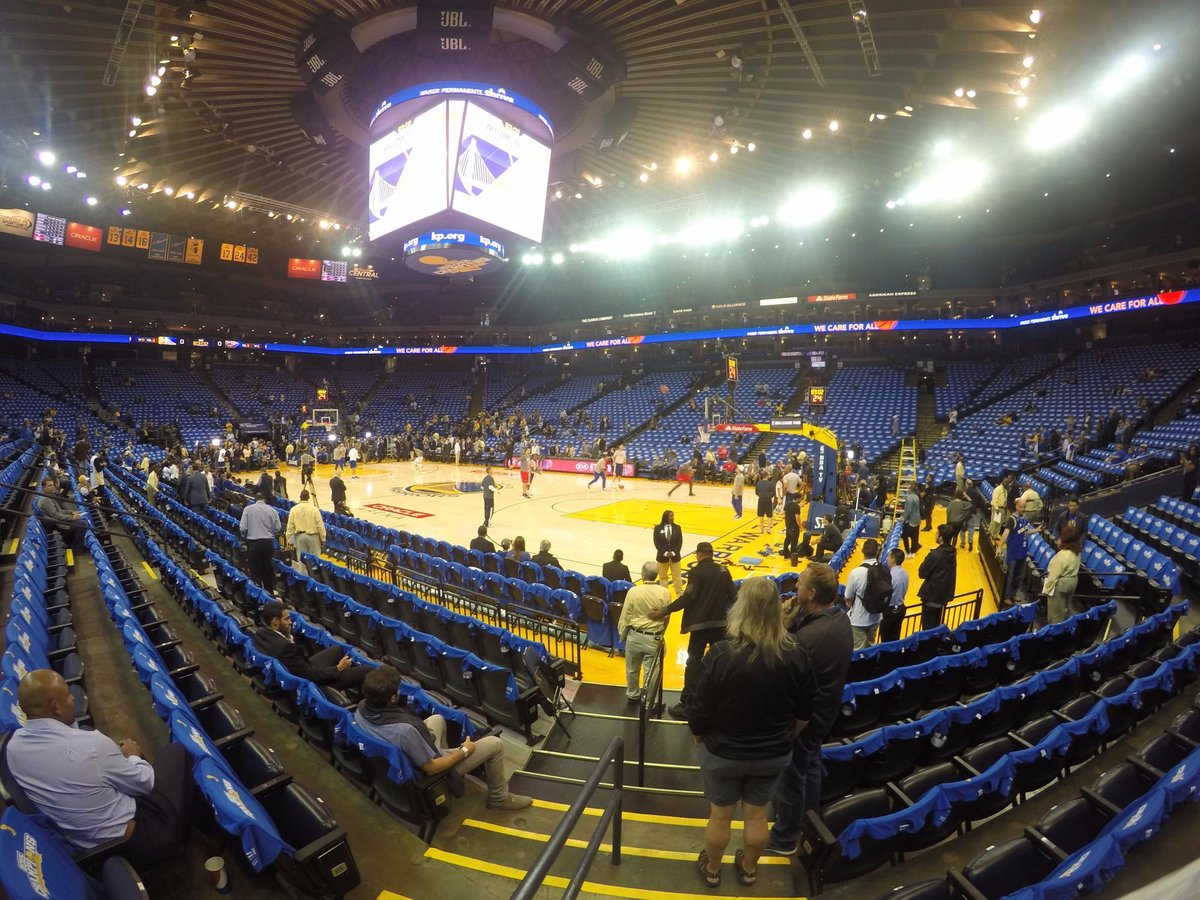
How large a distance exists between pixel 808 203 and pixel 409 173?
45.3 feet

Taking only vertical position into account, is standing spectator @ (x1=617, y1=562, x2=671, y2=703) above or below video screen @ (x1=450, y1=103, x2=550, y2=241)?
below

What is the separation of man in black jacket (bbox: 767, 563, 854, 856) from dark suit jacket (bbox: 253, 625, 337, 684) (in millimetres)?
3379

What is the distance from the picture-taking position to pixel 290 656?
448 cm

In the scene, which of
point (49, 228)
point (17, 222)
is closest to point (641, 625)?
point (17, 222)

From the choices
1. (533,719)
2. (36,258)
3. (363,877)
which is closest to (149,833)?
(363,877)

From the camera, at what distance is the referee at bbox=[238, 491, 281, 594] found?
24.9 ft

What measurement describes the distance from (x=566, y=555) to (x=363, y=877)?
8.82m

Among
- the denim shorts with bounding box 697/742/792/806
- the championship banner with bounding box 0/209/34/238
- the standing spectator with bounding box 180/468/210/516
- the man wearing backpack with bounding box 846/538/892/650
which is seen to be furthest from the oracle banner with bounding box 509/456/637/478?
the championship banner with bounding box 0/209/34/238

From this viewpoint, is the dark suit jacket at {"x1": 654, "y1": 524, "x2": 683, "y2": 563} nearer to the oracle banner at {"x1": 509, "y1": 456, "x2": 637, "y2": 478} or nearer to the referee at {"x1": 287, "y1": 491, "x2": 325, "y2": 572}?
the referee at {"x1": 287, "y1": 491, "x2": 325, "y2": 572}

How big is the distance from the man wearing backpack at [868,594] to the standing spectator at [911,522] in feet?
20.6

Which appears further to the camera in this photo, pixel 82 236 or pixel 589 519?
pixel 82 236

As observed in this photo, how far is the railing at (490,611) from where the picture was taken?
676 cm

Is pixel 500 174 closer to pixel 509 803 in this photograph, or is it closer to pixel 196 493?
pixel 196 493

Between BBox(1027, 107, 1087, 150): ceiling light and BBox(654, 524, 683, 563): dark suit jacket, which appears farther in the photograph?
BBox(1027, 107, 1087, 150): ceiling light
